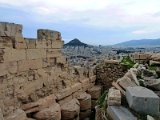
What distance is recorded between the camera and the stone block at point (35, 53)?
10.2 metres

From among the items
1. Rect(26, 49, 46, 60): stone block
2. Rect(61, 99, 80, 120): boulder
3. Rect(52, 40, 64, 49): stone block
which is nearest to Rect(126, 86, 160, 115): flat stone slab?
Rect(26, 49, 46, 60): stone block

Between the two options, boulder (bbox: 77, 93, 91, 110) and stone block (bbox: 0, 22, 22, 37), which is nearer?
stone block (bbox: 0, 22, 22, 37)

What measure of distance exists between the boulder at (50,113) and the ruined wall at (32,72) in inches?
1.5

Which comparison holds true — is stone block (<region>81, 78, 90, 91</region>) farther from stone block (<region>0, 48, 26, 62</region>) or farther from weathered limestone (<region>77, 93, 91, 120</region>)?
stone block (<region>0, 48, 26, 62</region>)

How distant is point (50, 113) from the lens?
33.0ft

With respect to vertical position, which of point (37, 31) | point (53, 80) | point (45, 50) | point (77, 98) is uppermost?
point (37, 31)

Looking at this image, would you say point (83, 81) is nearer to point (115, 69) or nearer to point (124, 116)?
point (115, 69)

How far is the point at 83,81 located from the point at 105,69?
1.96 m

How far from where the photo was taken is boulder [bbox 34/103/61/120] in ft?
32.2

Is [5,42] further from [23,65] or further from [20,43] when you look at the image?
[23,65]

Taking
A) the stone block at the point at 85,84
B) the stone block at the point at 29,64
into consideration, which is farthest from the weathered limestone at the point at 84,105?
the stone block at the point at 29,64

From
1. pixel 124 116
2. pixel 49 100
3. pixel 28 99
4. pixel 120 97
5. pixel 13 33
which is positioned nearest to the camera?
pixel 124 116

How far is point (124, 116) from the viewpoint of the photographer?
4.75m

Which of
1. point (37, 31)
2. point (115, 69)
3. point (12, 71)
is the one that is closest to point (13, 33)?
point (12, 71)
